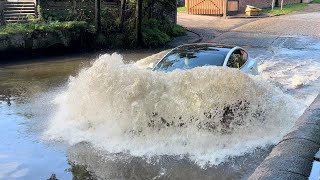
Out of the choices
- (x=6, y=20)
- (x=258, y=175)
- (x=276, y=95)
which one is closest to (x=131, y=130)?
(x=276, y=95)

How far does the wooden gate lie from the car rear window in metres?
28.6

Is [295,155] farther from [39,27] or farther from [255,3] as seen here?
[255,3]

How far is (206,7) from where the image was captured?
40.3 m

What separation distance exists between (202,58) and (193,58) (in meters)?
0.24

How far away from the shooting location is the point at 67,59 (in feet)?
66.2

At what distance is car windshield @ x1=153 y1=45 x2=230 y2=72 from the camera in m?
11.2

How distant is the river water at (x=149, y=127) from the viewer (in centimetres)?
813

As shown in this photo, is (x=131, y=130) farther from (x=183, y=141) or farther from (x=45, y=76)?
(x=45, y=76)

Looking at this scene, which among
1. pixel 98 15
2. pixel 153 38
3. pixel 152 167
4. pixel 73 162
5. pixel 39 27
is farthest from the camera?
pixel 153 38

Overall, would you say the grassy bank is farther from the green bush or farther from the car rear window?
the car rear window

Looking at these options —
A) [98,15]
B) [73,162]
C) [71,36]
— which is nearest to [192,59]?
[73,162]

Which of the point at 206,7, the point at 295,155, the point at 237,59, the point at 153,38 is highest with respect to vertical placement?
the point at 206,7

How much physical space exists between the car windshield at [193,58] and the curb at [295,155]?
4.78m

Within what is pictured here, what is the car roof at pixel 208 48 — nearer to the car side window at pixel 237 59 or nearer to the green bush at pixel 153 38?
the car side window at pixel 237 59
